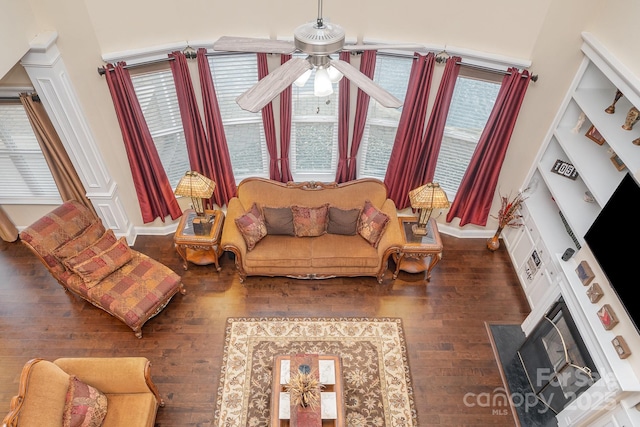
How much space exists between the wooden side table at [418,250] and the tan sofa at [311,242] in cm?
19

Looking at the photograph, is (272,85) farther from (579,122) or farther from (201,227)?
(579,122)

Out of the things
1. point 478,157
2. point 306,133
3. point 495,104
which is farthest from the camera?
point 306,133

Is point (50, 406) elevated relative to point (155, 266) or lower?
lower

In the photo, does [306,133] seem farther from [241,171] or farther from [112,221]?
[112,221]

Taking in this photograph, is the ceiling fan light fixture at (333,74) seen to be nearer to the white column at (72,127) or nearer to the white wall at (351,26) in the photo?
the white wall at (351,26)

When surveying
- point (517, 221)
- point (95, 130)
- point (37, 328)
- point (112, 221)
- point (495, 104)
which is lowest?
point (517, 221)

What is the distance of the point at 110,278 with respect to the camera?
4.82 meters

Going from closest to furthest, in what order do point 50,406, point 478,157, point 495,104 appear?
point 50,406, point 495,104, point 478,157

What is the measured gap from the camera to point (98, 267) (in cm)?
474

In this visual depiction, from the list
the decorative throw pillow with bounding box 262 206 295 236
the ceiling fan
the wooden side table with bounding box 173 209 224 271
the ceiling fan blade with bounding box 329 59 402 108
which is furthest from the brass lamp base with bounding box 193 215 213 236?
the ceiling fan blade with bounding box 329 59 402 108

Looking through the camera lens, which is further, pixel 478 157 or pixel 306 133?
pixel 306 133

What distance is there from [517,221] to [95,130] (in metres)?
5.25

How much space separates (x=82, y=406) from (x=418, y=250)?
12.3 ft

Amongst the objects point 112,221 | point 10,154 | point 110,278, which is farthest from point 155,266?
point 10,154
